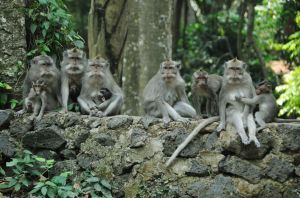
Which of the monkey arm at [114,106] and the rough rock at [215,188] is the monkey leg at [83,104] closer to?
the monkey arm at [114,106]

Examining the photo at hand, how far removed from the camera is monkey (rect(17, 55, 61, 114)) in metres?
8.79

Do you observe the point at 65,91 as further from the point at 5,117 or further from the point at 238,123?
the point at 238,123

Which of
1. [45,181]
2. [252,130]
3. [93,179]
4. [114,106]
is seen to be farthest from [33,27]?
[252,130]

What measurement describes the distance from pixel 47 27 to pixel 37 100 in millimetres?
1536

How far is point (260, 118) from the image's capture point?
7.45 m

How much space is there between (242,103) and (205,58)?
1079cm

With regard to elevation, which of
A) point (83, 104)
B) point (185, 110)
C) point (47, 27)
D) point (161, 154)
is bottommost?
point (161, 154)

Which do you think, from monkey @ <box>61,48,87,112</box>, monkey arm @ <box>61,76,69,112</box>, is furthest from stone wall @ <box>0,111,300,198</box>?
monkey @ <box>61,48,87,112</box>

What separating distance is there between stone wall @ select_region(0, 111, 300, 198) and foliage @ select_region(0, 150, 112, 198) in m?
0.20

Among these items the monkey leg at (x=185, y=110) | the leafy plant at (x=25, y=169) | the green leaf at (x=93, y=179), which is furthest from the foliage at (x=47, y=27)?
the green leaf at (x=93, y=179)

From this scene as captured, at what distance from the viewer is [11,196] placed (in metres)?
A: 7.89

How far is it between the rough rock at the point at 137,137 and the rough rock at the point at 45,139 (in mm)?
1072

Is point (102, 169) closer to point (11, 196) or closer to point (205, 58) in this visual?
point (11, 196)

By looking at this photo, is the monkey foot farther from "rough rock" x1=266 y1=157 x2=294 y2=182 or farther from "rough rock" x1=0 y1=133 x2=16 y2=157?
"rough rock" x1=0 y1=133 x2=16 y2=157
